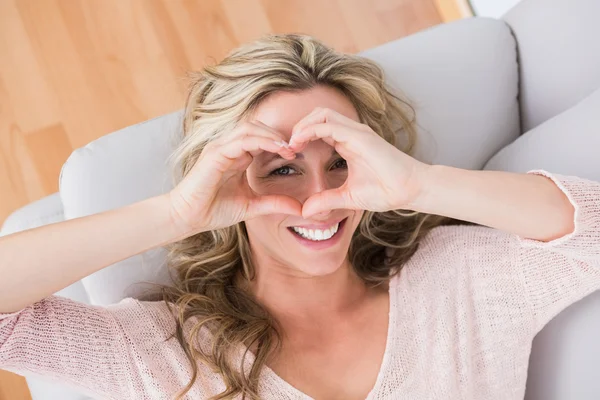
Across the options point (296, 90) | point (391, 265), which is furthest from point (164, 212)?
point (391, 265)

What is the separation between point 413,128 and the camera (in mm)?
1451

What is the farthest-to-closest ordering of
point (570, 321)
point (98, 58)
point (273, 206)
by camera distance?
1. point (98, 58)
2. point (570, 321)
3. point (273, 206)

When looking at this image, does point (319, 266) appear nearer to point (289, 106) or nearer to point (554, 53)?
point (289, 106)

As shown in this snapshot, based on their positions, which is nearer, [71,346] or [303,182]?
[71,346]

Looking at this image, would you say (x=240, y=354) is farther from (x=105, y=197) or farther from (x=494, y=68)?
(x=494, y=68)

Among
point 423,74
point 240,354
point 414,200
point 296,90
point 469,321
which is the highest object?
point 296,90

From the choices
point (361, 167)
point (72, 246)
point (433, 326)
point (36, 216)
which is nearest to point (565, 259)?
point (433, 326)

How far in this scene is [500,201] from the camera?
1131 mm

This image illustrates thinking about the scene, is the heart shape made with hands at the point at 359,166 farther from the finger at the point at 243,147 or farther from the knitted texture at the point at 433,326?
the knitted texture at the point at 433,326

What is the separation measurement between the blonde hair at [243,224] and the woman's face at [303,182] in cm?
4

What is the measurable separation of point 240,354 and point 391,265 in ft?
1.37

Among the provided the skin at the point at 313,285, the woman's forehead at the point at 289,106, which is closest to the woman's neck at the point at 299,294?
the skin at the point at 313,285

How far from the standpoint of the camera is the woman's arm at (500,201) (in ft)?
3.65

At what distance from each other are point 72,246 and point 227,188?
0.91 feet
